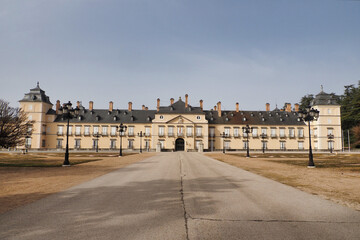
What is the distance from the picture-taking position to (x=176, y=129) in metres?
60.0

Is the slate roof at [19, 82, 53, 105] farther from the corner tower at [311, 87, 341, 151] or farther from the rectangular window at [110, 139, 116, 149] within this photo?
the corner tower at [311, 87, 341, 151]

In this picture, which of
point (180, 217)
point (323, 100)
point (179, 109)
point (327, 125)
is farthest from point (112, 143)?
point (323, 100)

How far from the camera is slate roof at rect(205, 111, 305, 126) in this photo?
210 feet

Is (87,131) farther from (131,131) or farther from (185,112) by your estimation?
(185,112)

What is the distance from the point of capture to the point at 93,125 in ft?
204

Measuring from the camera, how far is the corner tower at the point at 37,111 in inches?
2322

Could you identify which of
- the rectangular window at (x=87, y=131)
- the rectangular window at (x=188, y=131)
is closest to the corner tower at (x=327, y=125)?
the rectangular window at (x=188, y=131)

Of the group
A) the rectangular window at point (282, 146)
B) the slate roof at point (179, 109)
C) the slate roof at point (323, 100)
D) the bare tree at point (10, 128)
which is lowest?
the rectangular window at point (282, 146)

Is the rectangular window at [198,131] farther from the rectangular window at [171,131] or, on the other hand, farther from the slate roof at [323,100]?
the slate roof at [323,100]

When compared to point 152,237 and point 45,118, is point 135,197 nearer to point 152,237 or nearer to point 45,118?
point 152,237

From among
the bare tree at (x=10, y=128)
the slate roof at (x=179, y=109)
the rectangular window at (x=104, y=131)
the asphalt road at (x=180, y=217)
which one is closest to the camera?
the asphalt road at (x=180, y=217)

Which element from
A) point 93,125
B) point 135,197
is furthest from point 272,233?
point 93,125

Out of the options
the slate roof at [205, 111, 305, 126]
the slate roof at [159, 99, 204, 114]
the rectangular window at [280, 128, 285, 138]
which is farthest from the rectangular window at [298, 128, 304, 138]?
the slate roof at [159, 99, 204, 114]

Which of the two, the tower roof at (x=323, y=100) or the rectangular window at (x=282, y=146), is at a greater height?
the tower roof at (x=323, y=100)
